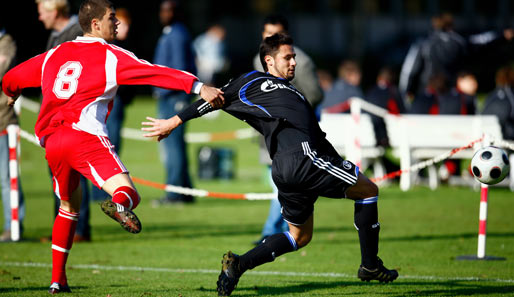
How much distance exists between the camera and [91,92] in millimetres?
6527

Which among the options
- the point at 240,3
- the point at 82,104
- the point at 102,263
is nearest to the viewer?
the point at 82,104

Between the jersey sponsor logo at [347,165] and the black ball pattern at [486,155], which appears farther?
the black ball pattern at [486,155]

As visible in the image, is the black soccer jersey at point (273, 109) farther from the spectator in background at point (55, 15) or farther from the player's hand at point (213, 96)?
the spectator in background at point (55, 15)

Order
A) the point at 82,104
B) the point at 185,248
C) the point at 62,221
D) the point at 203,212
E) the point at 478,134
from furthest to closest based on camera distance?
the point at 478,134
the point at 203,212
the point at 185,248
the point at 62,221
the point at 82,104

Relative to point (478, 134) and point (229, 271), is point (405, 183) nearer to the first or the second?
point (478, 134)

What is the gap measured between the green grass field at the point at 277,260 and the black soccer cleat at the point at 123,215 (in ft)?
3.48

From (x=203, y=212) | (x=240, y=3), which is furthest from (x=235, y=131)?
(x=240, y=3)

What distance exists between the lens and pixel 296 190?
21.4 feet

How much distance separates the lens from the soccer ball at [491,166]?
303 inches

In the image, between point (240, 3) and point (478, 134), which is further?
point (240, 3)

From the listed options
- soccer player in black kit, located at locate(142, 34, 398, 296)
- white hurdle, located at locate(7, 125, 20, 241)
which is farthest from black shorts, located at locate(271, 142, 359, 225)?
white hurdle, located at locate(7, 125, 20, 241)

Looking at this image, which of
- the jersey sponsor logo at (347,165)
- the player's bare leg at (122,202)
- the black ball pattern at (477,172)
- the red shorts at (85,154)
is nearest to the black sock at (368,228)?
the jersey sponsor logo at (347,165)

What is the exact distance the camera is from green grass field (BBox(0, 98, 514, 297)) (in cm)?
732

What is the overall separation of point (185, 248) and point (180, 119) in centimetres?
343
